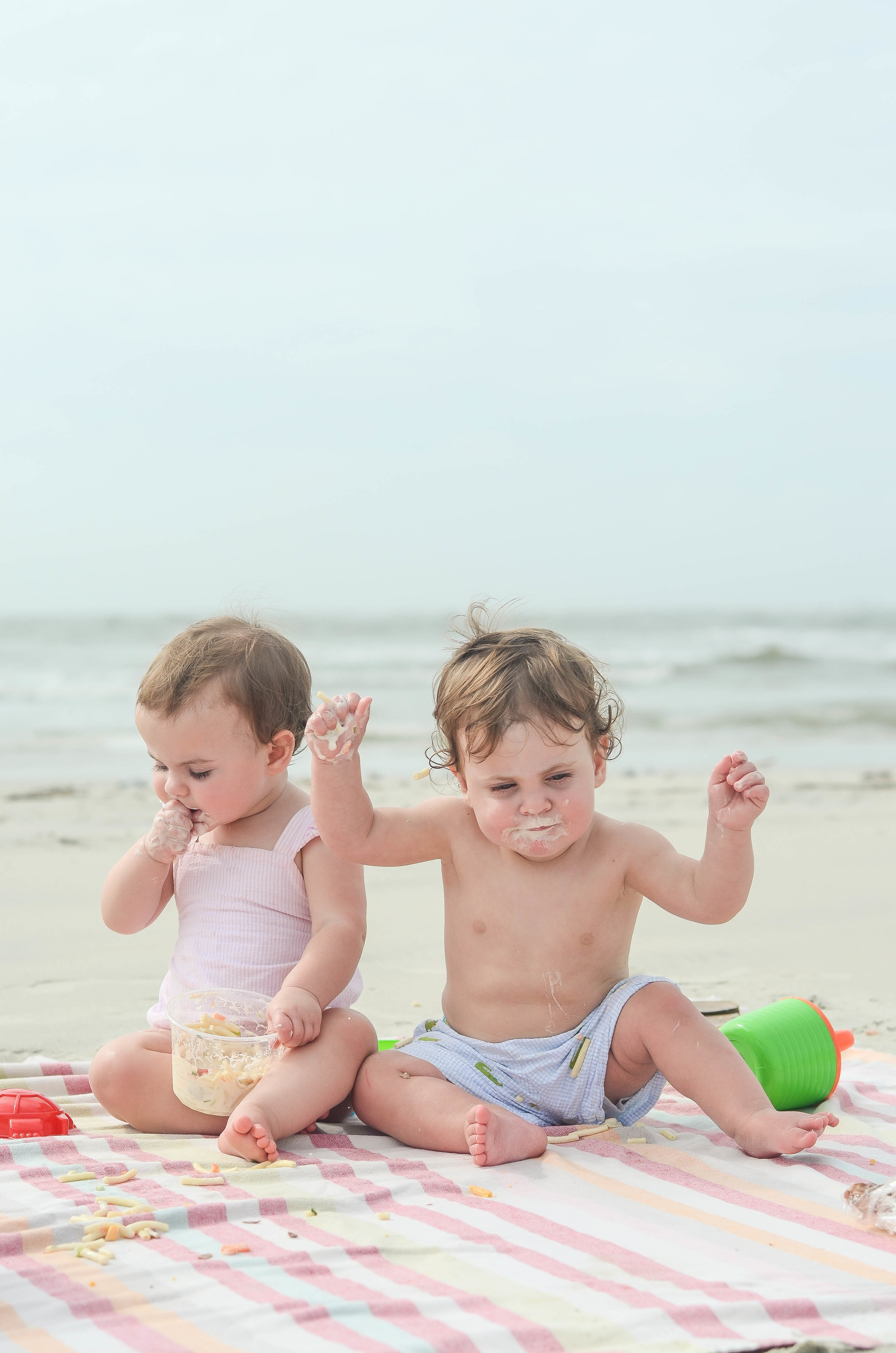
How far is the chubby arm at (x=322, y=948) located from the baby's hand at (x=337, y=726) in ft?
1.39

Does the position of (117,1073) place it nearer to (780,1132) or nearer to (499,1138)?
(499,1138)

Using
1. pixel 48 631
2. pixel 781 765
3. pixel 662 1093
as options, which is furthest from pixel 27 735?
pixel 662 1093

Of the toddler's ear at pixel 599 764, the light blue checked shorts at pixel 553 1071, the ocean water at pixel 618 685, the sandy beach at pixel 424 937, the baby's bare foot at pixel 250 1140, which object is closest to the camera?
the baby's bare foot at pixel 250 1140

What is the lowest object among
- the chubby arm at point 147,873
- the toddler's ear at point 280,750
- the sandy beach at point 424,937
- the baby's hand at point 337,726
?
the sandy beach at point 424,937

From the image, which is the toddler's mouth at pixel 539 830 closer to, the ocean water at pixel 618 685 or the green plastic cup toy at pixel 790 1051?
the green plastic cup toy at pixel 790 1051

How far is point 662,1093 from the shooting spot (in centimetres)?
330

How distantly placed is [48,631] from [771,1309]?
2282 cm

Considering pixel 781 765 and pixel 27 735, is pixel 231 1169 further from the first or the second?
pixel 27 735

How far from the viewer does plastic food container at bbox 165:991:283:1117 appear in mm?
2703

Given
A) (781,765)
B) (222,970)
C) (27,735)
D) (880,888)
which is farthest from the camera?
(27,735)

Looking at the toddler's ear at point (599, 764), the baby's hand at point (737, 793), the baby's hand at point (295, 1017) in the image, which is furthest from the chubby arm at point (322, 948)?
the baby's hand at point (737, 793)

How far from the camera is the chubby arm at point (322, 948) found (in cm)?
269

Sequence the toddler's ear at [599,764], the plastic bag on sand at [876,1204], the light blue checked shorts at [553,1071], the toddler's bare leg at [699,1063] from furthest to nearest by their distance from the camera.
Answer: the toddler's ear at [599,764] → the light blue checked shorts at [553,1071] → the toddler's bare leg at [699,1063] → the plastic bag on sand at [876,1204]

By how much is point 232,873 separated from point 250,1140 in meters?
0.75
